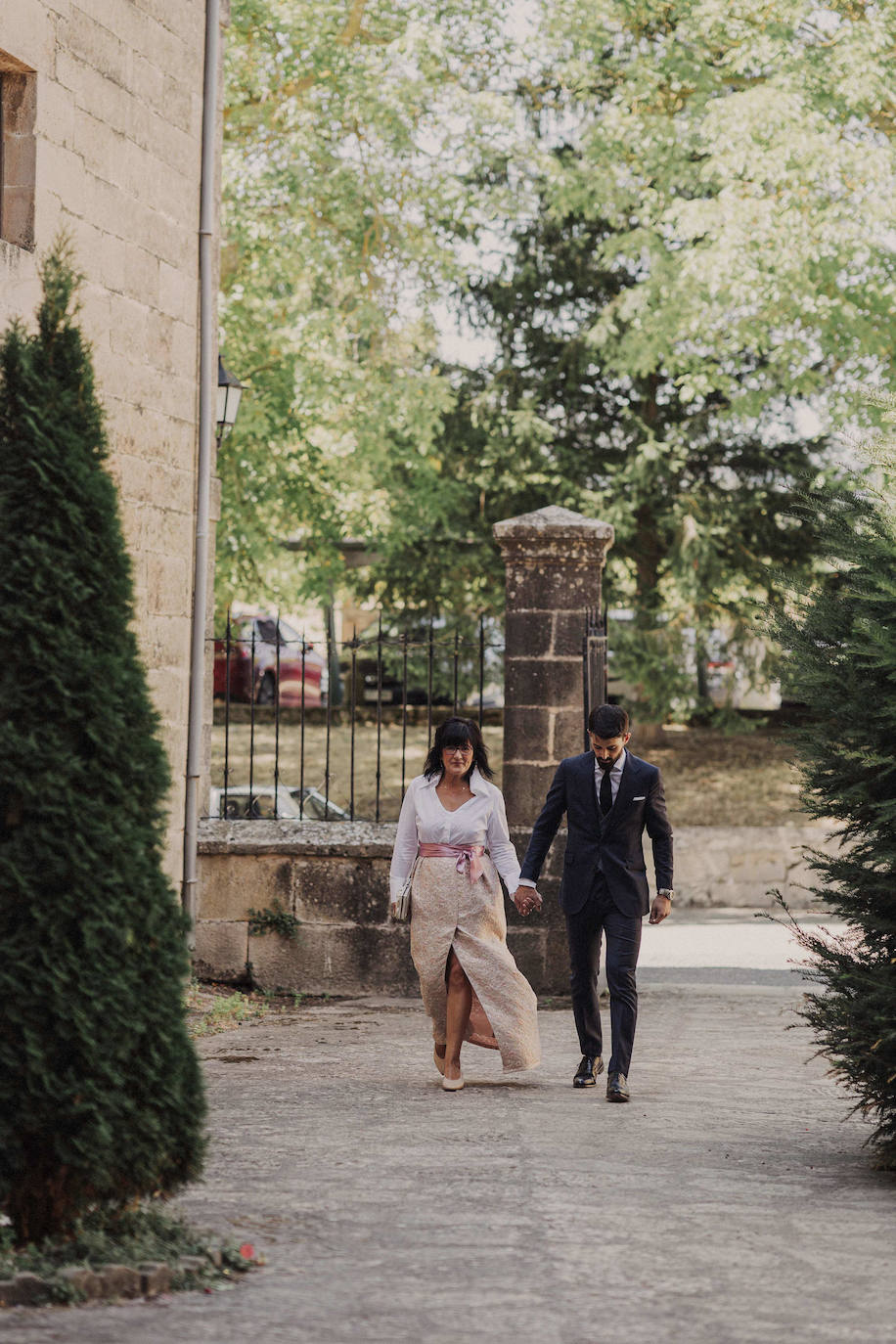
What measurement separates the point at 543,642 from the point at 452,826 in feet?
9.26

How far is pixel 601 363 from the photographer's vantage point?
68.0 ft

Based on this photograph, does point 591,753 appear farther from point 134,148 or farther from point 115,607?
point 134,148

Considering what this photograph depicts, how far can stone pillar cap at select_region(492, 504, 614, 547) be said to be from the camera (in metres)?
10.0

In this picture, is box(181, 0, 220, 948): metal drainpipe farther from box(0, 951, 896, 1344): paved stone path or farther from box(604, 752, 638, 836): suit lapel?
box(604, 752, 638, 836): suit lapel

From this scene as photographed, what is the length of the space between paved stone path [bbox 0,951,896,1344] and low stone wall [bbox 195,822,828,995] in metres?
1.73

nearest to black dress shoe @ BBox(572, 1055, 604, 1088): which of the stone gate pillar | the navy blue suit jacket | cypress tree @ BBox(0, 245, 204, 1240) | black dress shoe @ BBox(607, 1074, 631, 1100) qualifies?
black dress shoe @ BBox(607, 1074, 631, 1100)

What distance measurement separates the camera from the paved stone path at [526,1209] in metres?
4.01

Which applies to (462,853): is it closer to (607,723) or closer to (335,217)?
(607,723)

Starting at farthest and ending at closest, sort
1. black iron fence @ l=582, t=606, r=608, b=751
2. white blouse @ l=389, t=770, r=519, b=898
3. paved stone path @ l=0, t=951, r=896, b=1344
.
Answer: black iron fence @ l=582, t=606, r=608, b=751 < white blouse @ l=389, t=770, r=519, b=898 < paved stone path @ l=0, t=951, r=896, b=1344

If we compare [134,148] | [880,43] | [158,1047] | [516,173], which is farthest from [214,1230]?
[516,173]

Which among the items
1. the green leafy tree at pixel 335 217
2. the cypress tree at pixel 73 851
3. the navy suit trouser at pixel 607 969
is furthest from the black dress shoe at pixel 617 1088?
the green leafy tree at pixel 335 217

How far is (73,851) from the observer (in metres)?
4.29

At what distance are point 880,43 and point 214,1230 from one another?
14269 mm

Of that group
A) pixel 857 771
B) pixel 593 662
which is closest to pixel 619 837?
pixel 857 771
